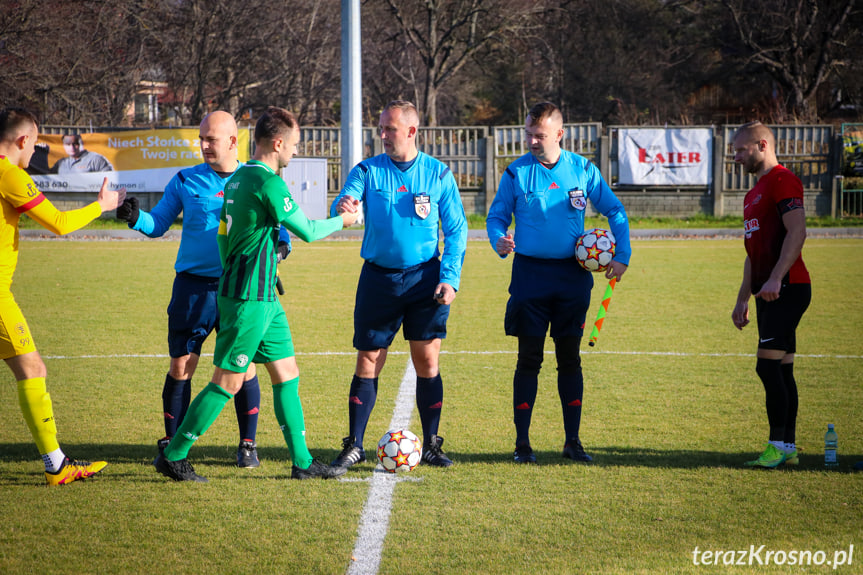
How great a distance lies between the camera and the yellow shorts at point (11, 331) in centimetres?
448

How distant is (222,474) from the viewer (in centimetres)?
486

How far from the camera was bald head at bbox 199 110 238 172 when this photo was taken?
4.99 meters

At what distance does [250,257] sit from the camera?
4430 mm

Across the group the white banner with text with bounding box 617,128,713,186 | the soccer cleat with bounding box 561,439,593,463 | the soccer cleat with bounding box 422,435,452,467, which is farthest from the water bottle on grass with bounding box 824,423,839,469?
the white banner with text with bounding box 617,128,713,186

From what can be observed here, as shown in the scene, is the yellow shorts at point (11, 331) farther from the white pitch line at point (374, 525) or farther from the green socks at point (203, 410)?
the white pitch line at point (374, 525)

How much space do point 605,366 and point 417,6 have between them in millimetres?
32588

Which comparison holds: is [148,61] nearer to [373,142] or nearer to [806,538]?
[373,142]

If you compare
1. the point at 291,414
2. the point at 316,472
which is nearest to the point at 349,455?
the point at 316,472

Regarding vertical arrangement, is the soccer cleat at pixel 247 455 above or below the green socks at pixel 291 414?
below

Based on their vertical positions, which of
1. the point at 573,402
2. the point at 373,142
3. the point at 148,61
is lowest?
the point at 573,402

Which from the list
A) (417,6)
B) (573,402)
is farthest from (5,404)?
(417,6)

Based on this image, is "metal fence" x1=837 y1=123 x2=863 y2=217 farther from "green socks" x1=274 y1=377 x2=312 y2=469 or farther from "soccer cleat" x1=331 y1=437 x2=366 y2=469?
"green socks" x1=274 y1=377 x2=312 y2=469

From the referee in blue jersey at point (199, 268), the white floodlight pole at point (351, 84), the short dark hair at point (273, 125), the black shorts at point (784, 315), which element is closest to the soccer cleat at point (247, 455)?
the referee in blue jersey at point (199, 268)

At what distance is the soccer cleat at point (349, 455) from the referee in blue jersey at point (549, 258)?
0.99 metres
